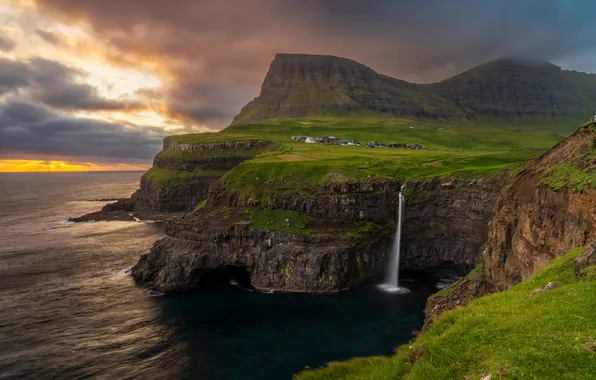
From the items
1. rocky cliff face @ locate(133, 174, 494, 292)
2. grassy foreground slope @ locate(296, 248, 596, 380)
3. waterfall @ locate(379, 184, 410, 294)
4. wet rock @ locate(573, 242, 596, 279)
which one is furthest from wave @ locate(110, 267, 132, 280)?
wet rock @ locate(573, 242, 596, 279)

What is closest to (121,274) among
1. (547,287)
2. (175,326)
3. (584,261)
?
(175,326)

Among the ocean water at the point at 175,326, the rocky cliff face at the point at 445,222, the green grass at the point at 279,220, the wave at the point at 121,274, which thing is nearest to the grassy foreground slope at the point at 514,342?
the ocean water at the point at 175,326

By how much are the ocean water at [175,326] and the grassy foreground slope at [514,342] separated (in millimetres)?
28951

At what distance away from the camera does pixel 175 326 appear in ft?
174

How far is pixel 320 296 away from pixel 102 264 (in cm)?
5509

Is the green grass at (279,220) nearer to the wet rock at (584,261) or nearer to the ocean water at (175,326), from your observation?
the ocean water at (175,326)

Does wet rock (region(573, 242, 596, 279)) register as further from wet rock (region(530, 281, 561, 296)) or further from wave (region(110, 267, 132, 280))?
wave (region(110, 267, 132, 280))

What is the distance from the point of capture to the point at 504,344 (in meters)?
12.8

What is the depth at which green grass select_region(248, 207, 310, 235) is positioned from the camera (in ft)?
237

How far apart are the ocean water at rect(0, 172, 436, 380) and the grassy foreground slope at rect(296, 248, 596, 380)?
28951 mm

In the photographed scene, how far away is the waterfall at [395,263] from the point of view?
68.3m

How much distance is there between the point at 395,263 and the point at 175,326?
144 feet

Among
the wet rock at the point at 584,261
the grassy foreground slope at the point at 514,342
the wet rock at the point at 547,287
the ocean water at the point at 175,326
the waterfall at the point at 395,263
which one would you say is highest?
the wet rock at the point at 584,261

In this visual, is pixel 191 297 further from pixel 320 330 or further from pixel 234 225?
pixel 320 330
